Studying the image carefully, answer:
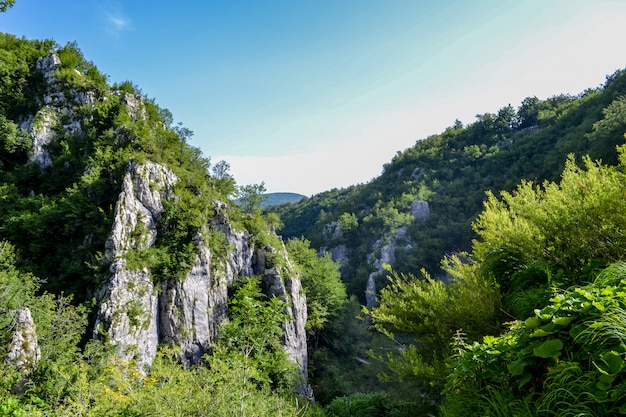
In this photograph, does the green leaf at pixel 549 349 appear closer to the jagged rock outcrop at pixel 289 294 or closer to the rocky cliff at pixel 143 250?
the rocky cliff at pixel 143 250

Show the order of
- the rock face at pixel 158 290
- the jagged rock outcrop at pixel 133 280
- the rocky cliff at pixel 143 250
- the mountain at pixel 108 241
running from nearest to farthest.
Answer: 1. the mountain at pixel 108 241
2. the jagged rock outcrop at pixel 133 280
3. the rock face at pixel 158 290
4. the rocky cliff at pixel 143 250

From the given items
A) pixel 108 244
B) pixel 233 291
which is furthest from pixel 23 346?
pixel 233 291

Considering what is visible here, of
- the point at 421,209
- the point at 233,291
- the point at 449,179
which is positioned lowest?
the point at 233,291

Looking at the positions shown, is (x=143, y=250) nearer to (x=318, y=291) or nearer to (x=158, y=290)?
(x=158, y=290)

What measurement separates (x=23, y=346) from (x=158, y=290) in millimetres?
6838

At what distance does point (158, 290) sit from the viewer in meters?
16.4

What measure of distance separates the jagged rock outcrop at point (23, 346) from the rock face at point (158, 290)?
3710 millimetres

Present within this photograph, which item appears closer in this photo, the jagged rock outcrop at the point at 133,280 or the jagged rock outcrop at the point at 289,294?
the jagged rock outcrop at the point at 133,280

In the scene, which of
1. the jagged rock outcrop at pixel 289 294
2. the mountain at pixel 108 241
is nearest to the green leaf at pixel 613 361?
the mountain at pixel 108 241

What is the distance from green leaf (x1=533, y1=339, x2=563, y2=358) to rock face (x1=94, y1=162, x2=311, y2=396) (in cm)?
1530

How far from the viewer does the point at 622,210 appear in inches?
181

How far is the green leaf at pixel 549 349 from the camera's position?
2210mm

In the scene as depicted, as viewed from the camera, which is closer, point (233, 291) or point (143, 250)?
point (143, 250)

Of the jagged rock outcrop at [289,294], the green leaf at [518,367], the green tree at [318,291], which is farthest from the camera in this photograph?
the green tree at [318,291]
